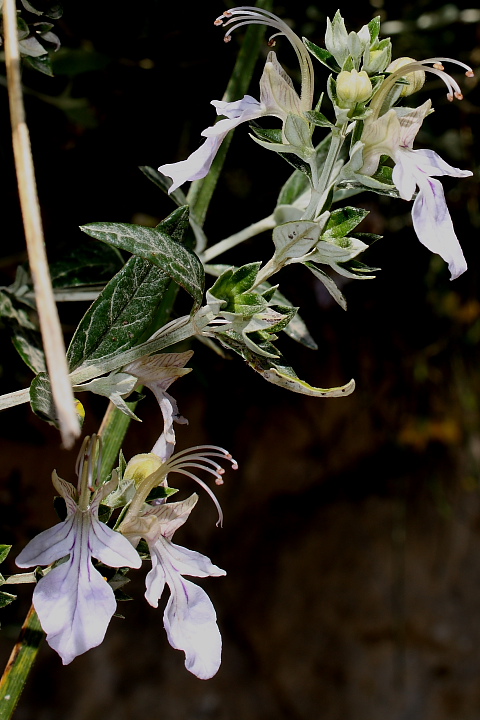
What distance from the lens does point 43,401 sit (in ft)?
1.36

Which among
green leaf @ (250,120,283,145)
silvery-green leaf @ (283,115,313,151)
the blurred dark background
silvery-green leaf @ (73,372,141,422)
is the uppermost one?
silvery-green leaf @ (283,115,313,151)

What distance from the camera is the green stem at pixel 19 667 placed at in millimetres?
478

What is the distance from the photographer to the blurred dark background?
2.72ft

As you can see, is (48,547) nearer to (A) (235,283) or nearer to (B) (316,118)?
(A) (235,283)

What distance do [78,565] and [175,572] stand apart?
0.23 ft

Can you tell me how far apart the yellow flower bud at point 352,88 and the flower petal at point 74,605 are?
1.00 ft

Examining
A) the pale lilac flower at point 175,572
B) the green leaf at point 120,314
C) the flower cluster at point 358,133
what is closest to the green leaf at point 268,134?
the flower cluster at point 358,133

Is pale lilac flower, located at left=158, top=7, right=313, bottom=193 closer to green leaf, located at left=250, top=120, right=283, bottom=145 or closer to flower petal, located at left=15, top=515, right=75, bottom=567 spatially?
green leaf, located at left=250, top=120, right=283, bottom=145

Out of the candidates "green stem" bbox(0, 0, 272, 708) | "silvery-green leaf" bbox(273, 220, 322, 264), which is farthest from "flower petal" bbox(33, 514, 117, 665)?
"silvery-green leaf" bbox(273, 220, 322, 264)

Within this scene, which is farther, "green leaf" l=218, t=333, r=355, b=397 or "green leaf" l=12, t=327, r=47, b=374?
"green leaf" l=12, t=327, r=47, b=374

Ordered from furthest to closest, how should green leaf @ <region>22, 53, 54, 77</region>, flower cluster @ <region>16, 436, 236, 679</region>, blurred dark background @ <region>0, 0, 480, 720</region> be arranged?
blurred dark background @ <region>0, 0, 480, 720</region> → green leaf @ <region>22, 53, 54, 77</region> → flower cluster @ <region>16, 436, 236, 679</region>

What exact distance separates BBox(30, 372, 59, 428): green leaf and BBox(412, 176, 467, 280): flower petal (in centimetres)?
23

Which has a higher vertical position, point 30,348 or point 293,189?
point 293,189

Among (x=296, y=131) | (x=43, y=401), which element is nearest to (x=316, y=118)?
(x=296, y=131)
